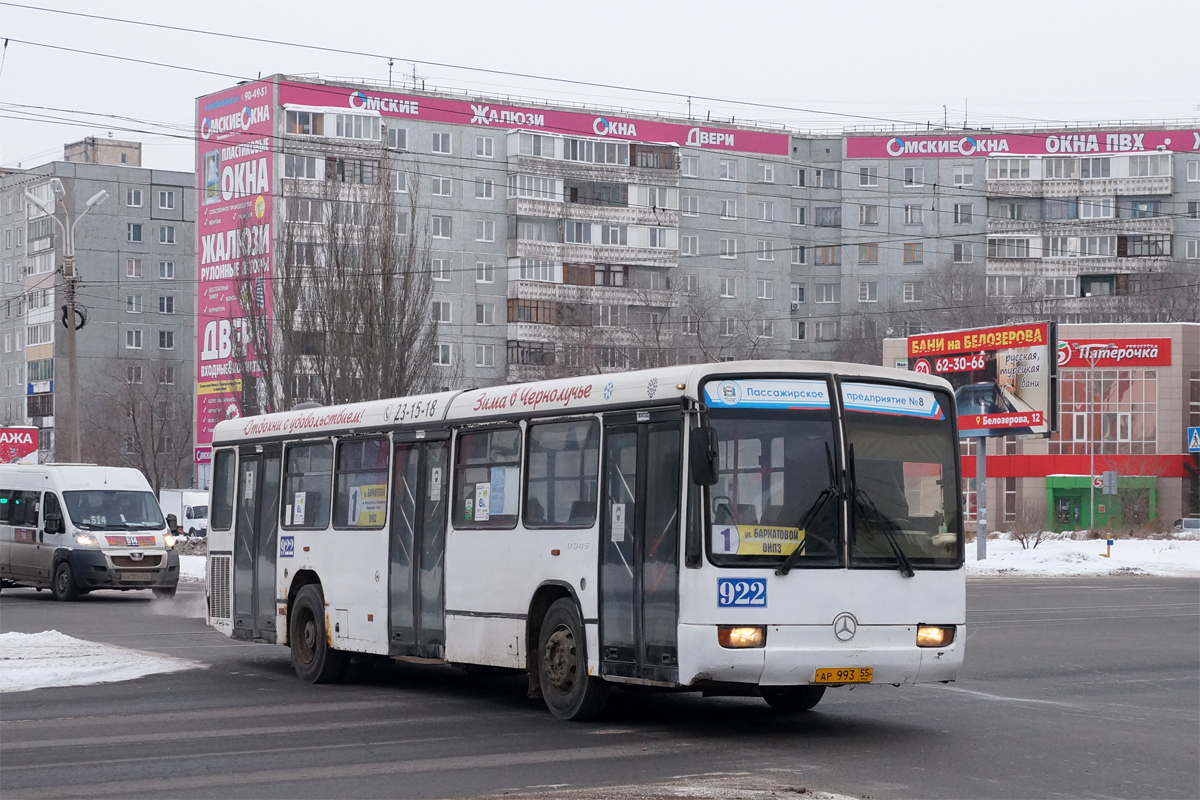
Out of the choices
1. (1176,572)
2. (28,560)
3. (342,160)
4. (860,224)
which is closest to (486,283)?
(342,160)

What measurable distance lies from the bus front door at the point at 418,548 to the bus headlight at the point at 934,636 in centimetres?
452

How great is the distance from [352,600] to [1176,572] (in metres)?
33.7

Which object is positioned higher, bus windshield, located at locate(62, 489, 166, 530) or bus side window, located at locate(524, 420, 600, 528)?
bus side window, located at locate(524, 420, 600, 528)

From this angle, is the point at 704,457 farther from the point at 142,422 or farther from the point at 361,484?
the point at 142,422

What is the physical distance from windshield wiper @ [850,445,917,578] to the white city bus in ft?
0.04

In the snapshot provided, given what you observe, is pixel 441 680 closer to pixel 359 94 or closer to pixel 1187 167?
pixel 359 94

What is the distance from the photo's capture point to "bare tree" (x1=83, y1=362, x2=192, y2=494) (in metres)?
102

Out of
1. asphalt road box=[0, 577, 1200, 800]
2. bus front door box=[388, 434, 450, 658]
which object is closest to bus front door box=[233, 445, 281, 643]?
asphalt road box=[0, 577, 1200, 800]

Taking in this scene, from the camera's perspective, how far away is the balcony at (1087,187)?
104m

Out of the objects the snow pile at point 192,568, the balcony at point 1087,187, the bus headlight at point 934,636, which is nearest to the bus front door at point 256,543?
the bus headlight at point 934,636

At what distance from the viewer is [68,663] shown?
1744 centimetres

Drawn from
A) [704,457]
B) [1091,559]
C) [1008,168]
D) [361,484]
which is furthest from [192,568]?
[1008,168]

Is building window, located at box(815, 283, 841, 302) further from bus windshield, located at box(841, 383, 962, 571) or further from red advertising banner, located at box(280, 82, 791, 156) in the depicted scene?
bus windshield, located at box(841, 383, 962, 571)

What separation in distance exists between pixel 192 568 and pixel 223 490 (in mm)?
25761
